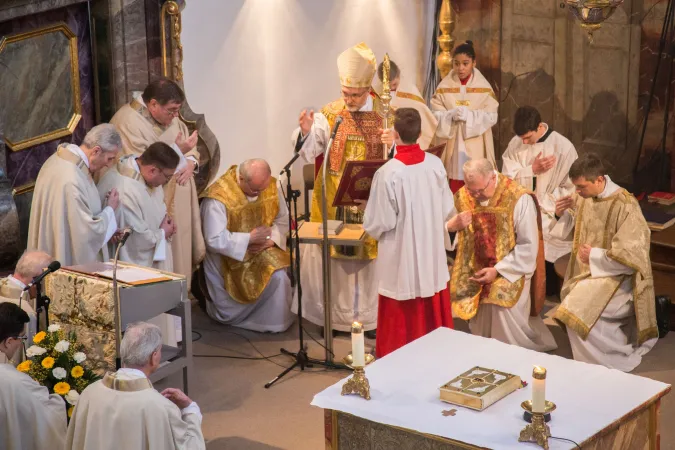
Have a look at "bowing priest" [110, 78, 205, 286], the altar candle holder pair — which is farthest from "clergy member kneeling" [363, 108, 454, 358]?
the altar candle holder pair

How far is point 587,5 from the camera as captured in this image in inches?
293

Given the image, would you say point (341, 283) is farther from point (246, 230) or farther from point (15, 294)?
point (15, 294)

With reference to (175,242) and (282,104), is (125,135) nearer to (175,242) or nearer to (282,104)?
(175,242)

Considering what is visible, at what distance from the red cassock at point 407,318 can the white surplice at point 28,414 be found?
2.69m

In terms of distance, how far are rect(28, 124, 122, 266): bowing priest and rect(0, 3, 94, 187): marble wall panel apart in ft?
2.48

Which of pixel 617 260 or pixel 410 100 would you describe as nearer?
pixel 617 260

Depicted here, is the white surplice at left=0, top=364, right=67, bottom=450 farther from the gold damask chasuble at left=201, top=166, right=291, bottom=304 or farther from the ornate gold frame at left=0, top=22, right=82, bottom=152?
the gold damask chasuble at left=201, top=166, right=291, bottom=304

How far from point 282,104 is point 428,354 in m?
5.13

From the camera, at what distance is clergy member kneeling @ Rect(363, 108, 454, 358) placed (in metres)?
7.18

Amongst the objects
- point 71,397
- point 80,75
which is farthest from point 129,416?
point 80,75

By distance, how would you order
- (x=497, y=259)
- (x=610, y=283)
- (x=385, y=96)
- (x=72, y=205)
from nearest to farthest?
(x=72, y=205) → (x=610, y=283) → (x=385, y=96) → (x=497, y=259)

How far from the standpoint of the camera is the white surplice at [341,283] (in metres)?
8.42

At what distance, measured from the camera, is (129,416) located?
457 cm

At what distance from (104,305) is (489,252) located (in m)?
2.93
